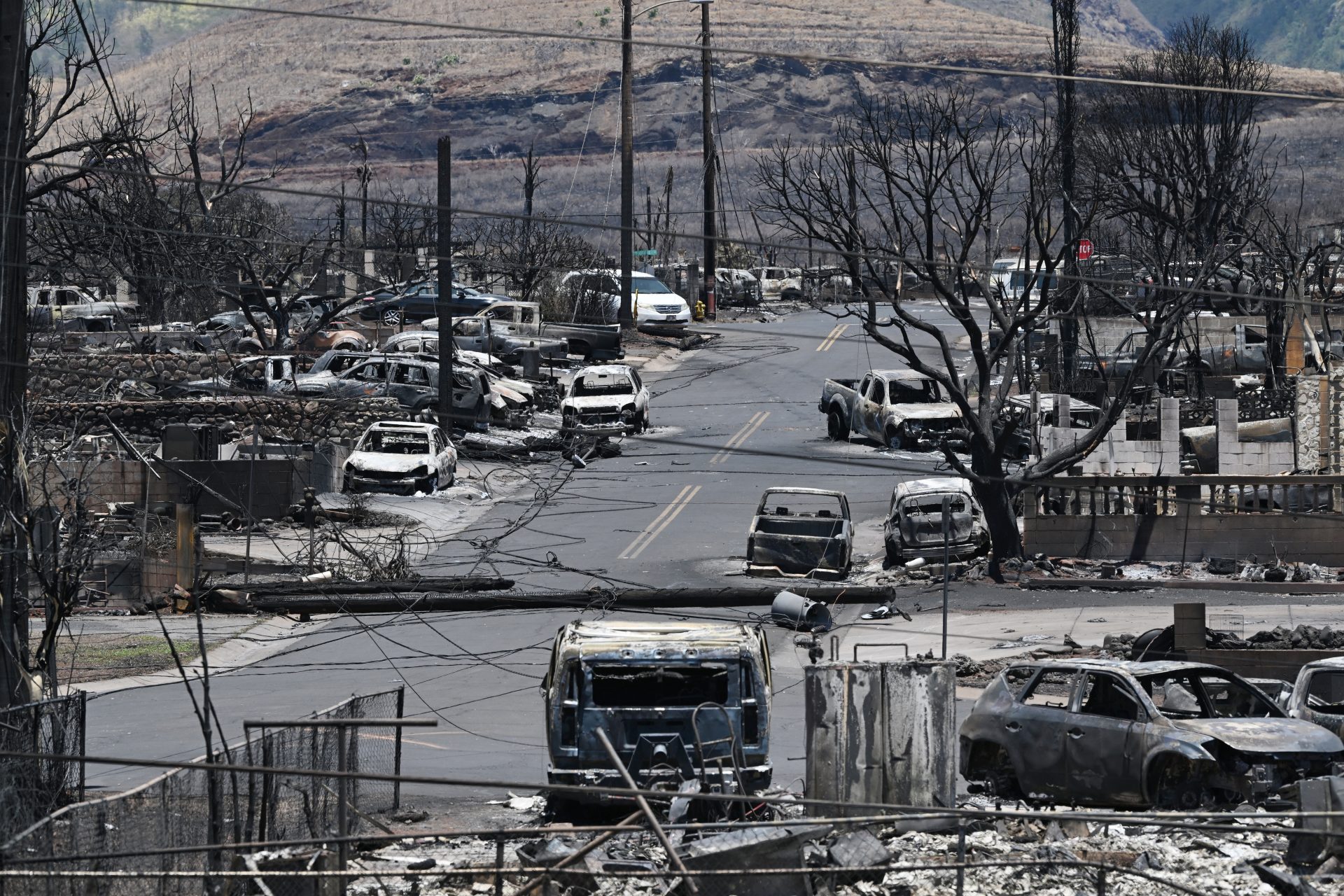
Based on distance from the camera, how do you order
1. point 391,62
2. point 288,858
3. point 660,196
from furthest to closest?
point 391,62 → point 660,196 → point 288,858

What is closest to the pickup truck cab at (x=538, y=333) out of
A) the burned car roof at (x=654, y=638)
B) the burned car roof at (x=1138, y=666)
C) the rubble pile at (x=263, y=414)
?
the rubble pile at (x=263, y=414)

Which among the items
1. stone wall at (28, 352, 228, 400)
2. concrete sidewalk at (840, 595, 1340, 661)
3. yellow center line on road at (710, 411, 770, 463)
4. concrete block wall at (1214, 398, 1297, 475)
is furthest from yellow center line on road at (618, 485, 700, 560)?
stone wall at (28, 352, 228, 400)

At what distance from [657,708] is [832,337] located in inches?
1759

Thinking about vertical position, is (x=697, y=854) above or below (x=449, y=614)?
above

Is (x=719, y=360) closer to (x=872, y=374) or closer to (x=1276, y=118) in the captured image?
(x=872, y=374)

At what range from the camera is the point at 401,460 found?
3438cm

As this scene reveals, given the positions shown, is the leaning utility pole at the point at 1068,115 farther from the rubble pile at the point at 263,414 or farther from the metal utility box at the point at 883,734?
the metal utility box at the point at 883,734

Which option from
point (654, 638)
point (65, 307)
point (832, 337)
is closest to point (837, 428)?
point (832, 337)

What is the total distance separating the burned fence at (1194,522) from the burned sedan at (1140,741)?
1193 centimetres

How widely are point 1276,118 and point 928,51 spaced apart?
4584 cm

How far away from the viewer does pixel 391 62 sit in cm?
19738

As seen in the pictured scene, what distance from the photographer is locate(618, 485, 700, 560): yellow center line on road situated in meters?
29.9

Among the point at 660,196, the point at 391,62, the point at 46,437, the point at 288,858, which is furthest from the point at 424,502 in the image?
the point at 391,62

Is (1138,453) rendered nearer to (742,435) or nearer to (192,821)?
(742,435)
